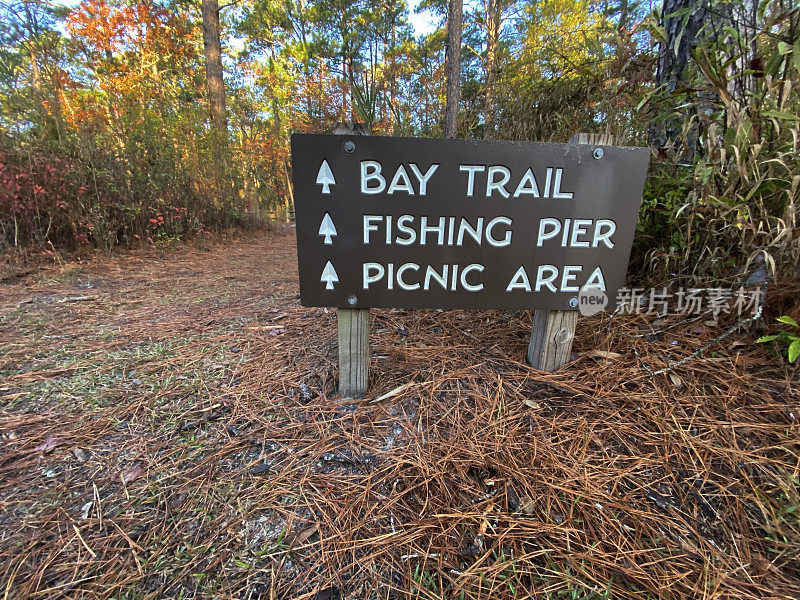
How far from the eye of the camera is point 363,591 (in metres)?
0.84

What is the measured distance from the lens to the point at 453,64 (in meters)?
6.57

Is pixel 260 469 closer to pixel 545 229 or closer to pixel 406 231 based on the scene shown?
pixel 406 231

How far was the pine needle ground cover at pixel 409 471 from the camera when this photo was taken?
0.88 m

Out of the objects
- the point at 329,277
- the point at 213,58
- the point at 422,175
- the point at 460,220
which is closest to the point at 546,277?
the point at 460,220

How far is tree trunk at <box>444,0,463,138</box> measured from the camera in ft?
20.6

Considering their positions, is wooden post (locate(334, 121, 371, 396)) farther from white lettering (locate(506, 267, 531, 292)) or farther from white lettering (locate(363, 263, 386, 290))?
white lettering (locate(506, 267, 531, 292))

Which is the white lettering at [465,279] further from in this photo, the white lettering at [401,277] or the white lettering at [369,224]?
the white lettering at [369,224]

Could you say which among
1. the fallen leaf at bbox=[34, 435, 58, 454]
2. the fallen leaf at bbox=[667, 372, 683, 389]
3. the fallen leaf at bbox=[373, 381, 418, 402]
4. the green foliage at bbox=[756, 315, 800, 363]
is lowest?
the fallen leaf at bbox=[34, 435, 58, 454]

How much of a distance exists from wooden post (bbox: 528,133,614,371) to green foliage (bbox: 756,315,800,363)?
0.64m

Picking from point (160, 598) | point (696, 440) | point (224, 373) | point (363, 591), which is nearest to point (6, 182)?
point (224, 373)

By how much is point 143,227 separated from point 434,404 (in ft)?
18.0

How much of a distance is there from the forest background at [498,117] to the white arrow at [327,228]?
77 centimetres

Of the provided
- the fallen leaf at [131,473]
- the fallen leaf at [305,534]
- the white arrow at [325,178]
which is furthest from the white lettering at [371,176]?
the fallen leaf at [131,473]

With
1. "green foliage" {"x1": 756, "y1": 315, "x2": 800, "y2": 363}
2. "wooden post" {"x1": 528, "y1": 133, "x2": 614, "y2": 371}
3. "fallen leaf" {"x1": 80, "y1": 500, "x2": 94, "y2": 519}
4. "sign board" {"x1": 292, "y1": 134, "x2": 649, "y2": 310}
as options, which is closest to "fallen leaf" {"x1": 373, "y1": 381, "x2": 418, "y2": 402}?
"sign board" {"x1": 292, "y1": 134, "x2": 649, "y2": 310}
